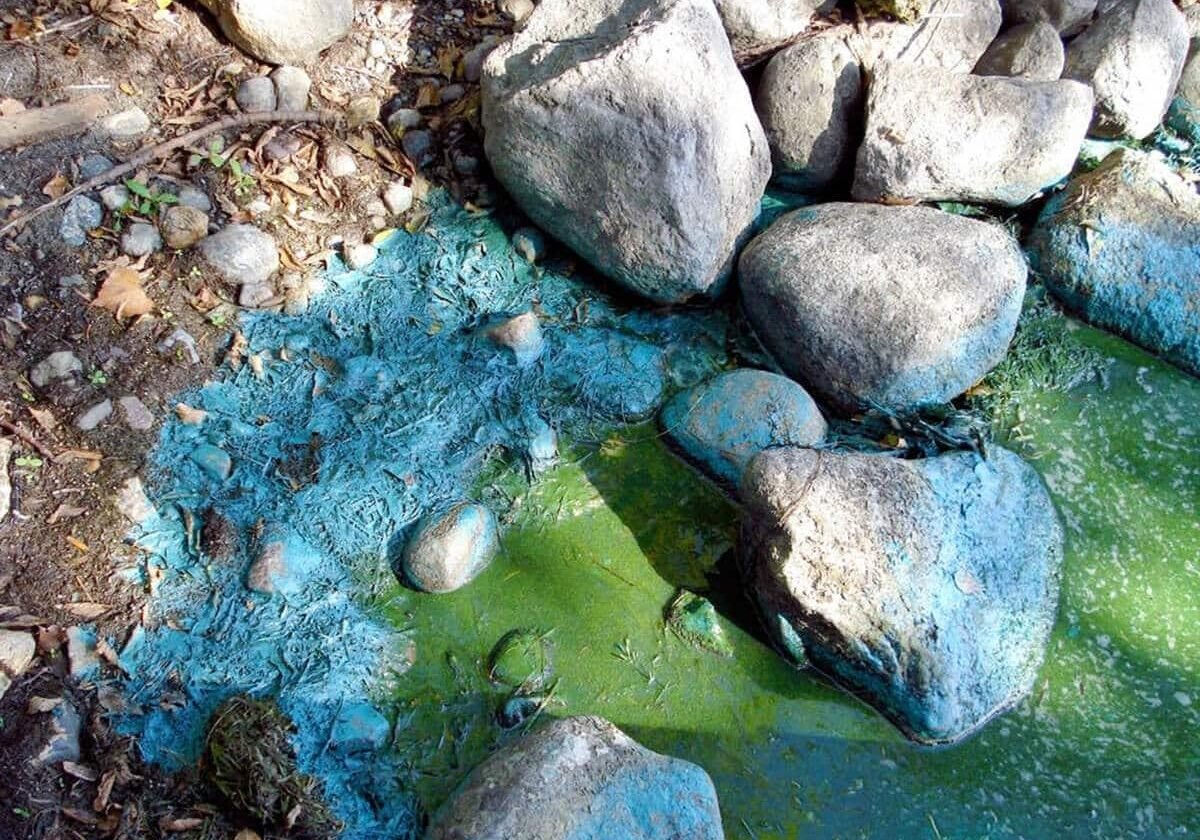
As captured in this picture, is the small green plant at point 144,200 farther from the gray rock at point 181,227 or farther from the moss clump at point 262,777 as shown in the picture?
the moss clump at point 262,777

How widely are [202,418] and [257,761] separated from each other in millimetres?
1128

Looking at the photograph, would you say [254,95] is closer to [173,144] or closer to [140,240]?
[173,144]

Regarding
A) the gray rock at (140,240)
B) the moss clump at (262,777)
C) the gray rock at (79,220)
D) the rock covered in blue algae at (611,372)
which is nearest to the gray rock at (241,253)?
the gray rock at (140,240)

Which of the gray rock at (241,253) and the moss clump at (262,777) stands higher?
the gray rock at (241,253)

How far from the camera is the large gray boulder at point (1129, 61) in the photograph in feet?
12.4

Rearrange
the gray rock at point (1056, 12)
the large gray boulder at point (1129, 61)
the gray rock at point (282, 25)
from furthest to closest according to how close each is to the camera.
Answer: the gray rock at point (1056, 12), the large gray boulder at point (1129, 61), the gray rock at point (282, 25)

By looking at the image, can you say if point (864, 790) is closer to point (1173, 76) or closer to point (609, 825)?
point (609, 825)

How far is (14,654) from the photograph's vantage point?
2607 millimetres

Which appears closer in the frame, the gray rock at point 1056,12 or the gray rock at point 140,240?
the gray rock at point 140,240

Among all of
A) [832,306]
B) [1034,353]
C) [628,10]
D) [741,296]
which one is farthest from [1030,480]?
[628,10]

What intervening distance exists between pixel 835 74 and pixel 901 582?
6.42 ft

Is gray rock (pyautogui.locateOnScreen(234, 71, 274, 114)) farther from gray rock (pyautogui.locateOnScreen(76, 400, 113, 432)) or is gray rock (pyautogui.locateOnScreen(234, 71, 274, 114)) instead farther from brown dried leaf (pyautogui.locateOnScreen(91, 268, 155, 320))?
gray rock (pyautogui.locateOnScreen(76, 400, 113, 432))

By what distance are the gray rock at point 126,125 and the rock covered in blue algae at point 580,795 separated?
252 cm

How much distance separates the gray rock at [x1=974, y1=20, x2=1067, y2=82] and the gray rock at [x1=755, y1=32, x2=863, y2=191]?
2.00 feet
